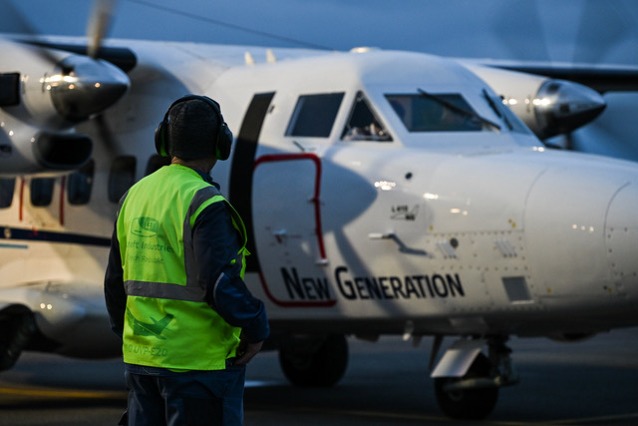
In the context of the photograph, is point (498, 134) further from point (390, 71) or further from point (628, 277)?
point (628, 277)

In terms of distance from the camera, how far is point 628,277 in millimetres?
8641

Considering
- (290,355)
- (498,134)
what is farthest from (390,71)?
(290,355)

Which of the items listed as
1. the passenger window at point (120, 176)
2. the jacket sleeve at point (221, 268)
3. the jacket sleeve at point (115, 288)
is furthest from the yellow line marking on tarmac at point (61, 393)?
the jacket sleeve at point (221, 268)

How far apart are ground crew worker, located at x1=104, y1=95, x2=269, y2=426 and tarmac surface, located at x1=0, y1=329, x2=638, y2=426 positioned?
19.5 feet

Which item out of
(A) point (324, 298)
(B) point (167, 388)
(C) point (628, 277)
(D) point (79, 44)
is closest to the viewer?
(B) point (167, 388)

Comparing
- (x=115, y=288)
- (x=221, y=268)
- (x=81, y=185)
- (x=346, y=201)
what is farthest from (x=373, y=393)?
(x=221, y=268)

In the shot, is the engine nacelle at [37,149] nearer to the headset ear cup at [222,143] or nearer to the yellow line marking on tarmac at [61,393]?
the yellow line marking on tarmac at [61,393]

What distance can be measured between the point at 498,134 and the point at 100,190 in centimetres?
359

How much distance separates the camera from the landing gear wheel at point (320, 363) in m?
13.6

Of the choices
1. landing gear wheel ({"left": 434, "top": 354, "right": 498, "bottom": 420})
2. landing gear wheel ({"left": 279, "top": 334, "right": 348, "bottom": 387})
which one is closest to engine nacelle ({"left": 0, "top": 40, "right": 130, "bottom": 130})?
landing gear wheel ({"left": 434, "top": 354, "right": 498, "bottom": 420})

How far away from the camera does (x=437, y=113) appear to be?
404 inches

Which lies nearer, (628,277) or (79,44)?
(628,277)

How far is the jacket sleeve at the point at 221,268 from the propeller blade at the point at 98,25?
7.57m

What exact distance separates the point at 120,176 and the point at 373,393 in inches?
133
